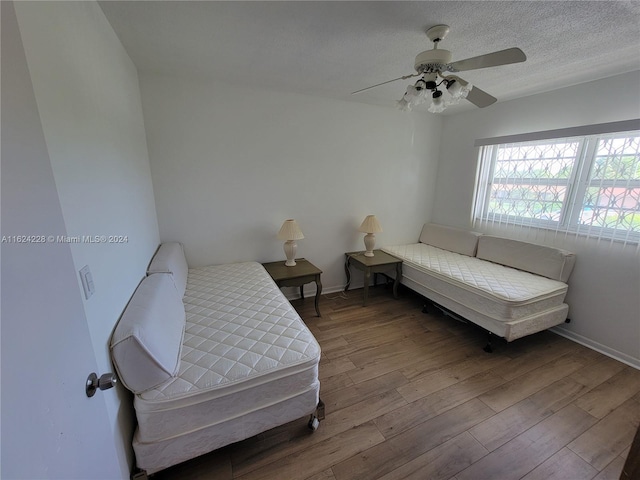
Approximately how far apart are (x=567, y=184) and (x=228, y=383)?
10.8 ft

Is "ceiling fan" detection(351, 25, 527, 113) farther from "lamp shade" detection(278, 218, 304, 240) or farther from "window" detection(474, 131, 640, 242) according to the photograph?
"window" detection(474, 131, 640, 242)

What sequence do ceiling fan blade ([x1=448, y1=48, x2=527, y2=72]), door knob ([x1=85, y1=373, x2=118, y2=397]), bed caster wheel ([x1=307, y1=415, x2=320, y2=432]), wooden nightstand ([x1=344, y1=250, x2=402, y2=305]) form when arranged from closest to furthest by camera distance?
door knob ([x1=85, y1=373, x2=118, y2=397]), ceiling fan blade ([x1=448, y1=48, x2=527, y2=72]), bed caster wheel ([x1=307, y1=415, x2=320, y2=432]), wooden nightstand ([x1=344, y1=250, x2=402, y2=305])

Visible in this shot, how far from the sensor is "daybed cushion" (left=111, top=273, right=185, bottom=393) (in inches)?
42.8

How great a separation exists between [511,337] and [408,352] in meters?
0.85

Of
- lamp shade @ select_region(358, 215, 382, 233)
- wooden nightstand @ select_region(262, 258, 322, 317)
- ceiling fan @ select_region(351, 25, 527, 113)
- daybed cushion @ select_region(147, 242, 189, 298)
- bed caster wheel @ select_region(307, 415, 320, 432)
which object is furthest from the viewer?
lamp shade @ select_region(358, 215, 382, 233)

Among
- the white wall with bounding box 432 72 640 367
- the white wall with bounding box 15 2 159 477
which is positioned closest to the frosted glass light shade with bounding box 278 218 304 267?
the white wall with bounding box 15 2 159 477

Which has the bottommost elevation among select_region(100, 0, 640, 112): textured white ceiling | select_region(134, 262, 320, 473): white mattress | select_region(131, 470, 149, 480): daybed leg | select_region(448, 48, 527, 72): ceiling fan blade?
select_region(131, 470, 149, 480): daybed leg

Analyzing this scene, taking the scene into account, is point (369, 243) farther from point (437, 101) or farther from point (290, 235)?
point (437, 101)

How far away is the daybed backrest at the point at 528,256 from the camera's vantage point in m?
2.39

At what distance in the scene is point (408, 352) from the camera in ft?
7.39

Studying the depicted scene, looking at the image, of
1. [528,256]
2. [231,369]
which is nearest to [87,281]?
[231,369]

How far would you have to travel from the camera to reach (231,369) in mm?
1290

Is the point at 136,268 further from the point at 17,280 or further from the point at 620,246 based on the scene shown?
the point at 620,246

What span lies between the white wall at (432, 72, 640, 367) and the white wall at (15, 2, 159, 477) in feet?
11.6
